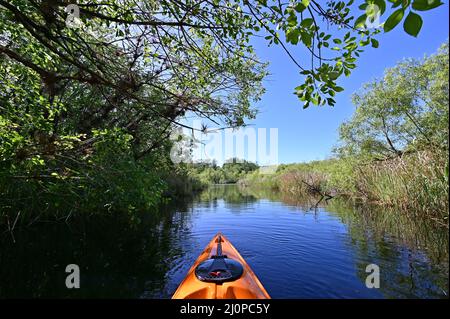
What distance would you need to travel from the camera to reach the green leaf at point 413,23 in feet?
4.08

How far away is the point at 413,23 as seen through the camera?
4.15 ft

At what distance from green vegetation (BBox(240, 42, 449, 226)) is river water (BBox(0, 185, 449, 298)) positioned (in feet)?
4.39

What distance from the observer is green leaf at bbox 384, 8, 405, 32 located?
1309 millimetres

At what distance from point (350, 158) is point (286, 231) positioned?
33.9 ft

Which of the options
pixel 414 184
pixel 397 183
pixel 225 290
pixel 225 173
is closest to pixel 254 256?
pixel 225 290

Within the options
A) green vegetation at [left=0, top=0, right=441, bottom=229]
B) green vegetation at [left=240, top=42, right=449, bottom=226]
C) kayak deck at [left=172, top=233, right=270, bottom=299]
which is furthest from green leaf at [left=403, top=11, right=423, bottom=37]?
green vegetation at [left=240, top=42, right=449, bottom=226]

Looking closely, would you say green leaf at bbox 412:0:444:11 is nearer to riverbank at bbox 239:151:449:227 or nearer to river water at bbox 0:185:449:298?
riverbank at bbox 239:151:449:227

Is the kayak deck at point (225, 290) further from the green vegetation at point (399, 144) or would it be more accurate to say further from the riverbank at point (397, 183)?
the green vegetation at point (399, 144)

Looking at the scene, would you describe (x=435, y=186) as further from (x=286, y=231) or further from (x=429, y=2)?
(x=429, y=2)

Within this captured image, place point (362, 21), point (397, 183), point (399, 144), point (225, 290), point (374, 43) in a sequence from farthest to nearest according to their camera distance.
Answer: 1. point (399, 144)
2. point (397, 183)
3. point (225, 290)
4. point (374, 43)
5. point (362, 21)

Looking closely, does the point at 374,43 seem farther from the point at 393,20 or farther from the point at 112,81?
the point at 112,81

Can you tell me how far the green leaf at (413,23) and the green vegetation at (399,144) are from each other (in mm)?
8543

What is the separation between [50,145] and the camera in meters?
4.96

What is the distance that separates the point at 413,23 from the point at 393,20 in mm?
91
